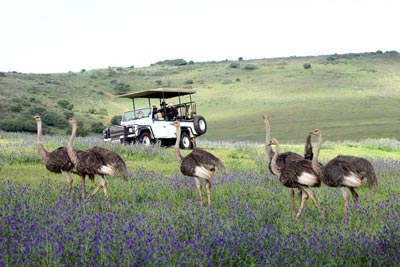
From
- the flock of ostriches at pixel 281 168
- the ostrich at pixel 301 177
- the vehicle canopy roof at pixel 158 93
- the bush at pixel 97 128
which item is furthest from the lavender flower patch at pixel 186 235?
the bush at pixel 97 128

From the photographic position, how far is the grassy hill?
46.2 meters

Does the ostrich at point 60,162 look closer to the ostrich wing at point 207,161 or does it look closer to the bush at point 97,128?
the ostrich wing at point 207,161

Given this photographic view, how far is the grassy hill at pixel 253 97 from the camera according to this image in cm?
4619

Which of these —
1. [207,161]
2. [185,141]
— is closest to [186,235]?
[207,161]

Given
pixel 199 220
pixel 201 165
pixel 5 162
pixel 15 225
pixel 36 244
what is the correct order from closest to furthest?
pixel 36 244, pixel 15 225, pixel 199 220, pixel 201 165, pixel 5 162

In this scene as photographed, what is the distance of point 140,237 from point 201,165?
3991mm

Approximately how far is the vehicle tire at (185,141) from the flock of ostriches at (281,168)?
13.7 metres

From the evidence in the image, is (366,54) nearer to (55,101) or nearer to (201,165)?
(55,101)

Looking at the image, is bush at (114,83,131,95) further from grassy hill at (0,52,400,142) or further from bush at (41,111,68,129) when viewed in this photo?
bush at (41,111,68,129)

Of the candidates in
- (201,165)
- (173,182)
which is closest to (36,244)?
(201,165)

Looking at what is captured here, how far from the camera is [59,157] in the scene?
1106 centimetres

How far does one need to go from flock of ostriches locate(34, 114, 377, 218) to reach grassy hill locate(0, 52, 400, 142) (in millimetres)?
28032

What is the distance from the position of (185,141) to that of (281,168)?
616 inches

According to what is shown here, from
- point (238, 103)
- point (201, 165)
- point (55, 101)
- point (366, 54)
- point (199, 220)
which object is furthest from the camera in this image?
point (366, 54)
